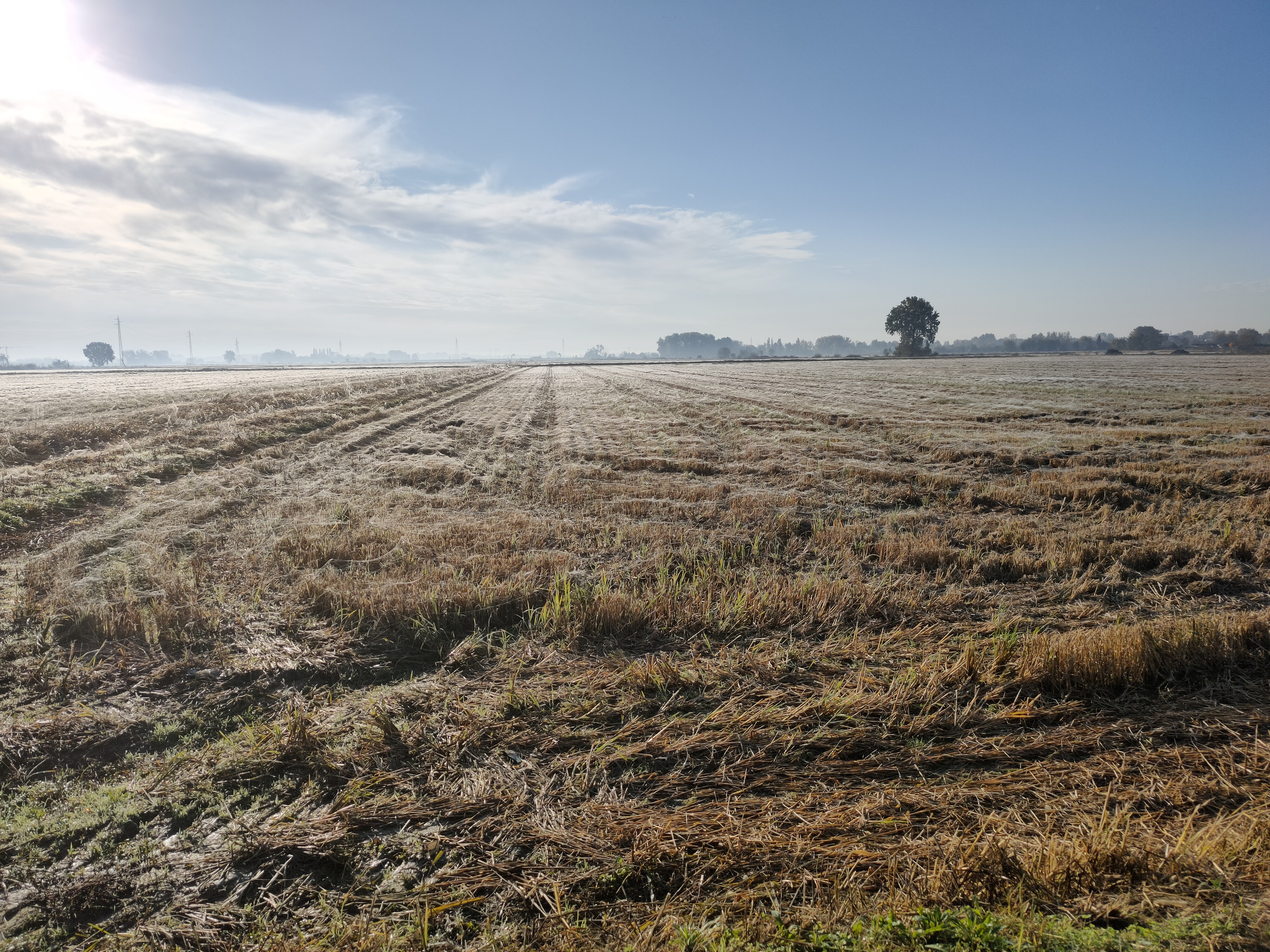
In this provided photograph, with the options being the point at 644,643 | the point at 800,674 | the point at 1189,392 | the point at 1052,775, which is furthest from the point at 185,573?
the point at 1189,392

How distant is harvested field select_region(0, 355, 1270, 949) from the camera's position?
115 inches

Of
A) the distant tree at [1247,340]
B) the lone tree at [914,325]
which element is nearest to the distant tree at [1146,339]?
the distant tree at [1247,340]

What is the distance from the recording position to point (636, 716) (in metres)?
4.62

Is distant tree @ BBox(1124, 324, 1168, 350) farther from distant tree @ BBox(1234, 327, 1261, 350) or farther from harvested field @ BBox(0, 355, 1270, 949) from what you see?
harvested field @ BBox(0, 355, 1270, 949)

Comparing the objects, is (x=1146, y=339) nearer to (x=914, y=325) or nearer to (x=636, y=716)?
(x=914, y=325)

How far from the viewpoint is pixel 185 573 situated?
762 cm

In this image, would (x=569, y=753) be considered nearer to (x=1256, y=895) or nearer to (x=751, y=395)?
(x=1256, y=895)

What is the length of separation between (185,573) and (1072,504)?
14506 millimetres

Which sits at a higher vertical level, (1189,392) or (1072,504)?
(1189,392)

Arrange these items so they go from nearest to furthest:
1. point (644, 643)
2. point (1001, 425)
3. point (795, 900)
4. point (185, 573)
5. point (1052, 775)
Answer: point (795, 900), point (1052, 775), point (644, 643), point (185, 573), point (1001, 425)

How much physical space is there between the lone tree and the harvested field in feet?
458

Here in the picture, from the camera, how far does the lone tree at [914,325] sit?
13575 cm

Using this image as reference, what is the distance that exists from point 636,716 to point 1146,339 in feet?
657

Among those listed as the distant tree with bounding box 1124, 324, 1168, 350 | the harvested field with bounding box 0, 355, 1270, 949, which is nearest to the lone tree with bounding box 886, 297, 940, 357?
the distant tree with bounding box 1124, 324, 1168, 350
